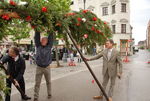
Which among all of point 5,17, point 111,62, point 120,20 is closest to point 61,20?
point 5,17

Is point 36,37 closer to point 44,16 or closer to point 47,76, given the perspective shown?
point 47,76

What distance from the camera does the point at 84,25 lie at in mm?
5141

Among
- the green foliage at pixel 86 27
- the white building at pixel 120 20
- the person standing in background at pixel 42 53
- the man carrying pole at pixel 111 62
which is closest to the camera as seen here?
the green foliage at pixel 86 27

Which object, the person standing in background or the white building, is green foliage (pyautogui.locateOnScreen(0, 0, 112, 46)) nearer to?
the person standing in background

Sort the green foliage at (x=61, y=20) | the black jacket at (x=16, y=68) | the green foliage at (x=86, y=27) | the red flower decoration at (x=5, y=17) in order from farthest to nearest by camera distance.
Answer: the black jacket at (x=16, y=68) → the green foliage at (x=86, y=27) → the green foliage at (x=61, y=20) → the red flower decoration at (x=5, y=17)

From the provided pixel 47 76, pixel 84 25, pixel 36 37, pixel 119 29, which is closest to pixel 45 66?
pixel 47 76

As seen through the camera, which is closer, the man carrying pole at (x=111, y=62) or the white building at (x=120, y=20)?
the man carrying pole at (x=111, y=62)

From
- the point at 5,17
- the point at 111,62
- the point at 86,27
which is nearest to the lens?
the point at 5,17

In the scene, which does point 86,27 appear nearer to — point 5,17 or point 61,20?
point 61,20

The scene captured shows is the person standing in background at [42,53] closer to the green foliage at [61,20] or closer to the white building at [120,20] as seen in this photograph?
the green foliage at [61,20]

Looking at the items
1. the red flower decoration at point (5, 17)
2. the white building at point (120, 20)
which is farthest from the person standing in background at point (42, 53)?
the white building at point (120, 20)

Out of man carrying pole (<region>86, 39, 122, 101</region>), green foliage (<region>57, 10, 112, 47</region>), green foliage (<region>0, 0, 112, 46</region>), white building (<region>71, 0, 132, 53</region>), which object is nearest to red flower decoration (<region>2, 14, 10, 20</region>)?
green foliage (<region>0, 0, 112, 46</region>)

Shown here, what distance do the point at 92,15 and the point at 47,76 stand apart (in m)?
2.27

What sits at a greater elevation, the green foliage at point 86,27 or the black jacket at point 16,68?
the green foliage at point 86,27
